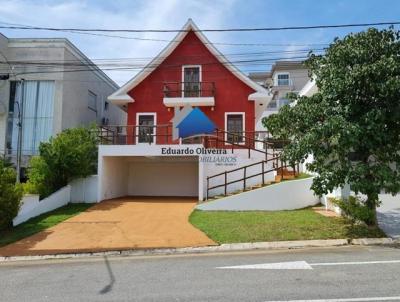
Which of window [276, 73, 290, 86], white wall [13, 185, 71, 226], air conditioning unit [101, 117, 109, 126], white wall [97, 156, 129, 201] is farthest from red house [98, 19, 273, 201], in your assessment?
window [276, 73, 290, 86]

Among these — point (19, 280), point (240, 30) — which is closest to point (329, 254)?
point (19, 280)

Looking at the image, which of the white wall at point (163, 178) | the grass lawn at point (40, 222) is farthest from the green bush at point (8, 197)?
the white wall at point (163, 178)

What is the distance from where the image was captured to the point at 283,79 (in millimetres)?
51500

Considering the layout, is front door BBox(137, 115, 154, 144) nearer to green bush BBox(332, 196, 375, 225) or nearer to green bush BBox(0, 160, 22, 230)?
green bush BBox(0, 160, 22, 230)

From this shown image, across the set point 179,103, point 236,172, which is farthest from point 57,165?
point 179,103

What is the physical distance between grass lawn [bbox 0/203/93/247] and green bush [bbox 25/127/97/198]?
3.67 ft

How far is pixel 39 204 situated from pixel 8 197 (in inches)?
112

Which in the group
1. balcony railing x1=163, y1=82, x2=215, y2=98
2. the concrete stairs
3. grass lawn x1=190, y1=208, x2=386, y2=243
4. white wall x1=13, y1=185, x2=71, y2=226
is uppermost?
balcony railing x1=163, y1=82, x2=215, y2=98

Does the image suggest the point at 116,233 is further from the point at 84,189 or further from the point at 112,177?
the point at 112,177

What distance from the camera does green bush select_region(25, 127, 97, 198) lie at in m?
17.7

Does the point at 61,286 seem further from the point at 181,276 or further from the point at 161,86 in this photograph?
the point at 161,86

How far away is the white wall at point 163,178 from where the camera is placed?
22.6 metres

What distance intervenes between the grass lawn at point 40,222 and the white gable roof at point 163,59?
24.1ft

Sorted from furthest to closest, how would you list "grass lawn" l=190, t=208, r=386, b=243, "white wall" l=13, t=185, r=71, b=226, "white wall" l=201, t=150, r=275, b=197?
"white wall" l=201, t=150, r=275, b=197, "white wall" l=13, t=185, r=71, b=226, "grass lawn" l=190, t=208, r=386, b=243
